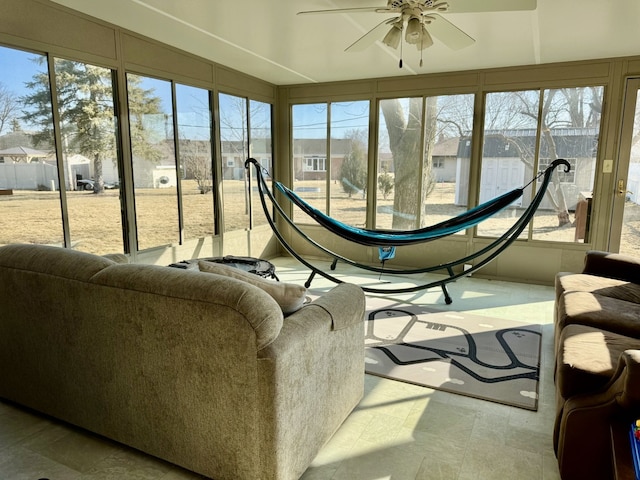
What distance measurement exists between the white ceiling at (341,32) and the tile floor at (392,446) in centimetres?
237

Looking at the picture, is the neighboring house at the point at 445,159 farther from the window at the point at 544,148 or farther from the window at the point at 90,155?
the window at the point at 90,155

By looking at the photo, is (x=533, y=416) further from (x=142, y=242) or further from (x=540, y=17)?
(x=142, y=242)

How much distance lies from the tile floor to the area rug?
100 mm

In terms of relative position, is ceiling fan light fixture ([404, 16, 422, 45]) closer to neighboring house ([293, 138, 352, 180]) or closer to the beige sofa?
the beige sofa

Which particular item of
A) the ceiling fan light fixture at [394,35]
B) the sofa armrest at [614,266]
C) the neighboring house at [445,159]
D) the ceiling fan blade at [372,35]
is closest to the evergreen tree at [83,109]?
the ceiling fan blade at [372,35]

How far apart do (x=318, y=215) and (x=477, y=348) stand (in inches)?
67.9

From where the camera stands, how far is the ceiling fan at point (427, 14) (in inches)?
86.2

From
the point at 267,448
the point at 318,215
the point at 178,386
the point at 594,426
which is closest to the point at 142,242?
the point at 318,215

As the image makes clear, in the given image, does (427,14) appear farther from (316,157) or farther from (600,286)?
(316,157)

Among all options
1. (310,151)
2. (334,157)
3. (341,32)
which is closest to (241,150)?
(310,151)

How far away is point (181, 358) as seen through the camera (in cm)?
155

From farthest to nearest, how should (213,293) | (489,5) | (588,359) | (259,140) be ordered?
→ (259,140) → (489,5) → (588,359) → (213,293)

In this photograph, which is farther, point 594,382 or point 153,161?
point 153,161

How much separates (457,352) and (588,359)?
113 cm
